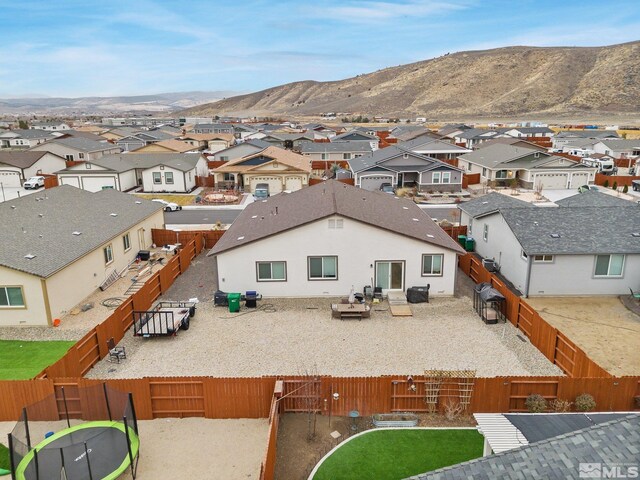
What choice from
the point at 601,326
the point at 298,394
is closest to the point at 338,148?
the point at 601,326

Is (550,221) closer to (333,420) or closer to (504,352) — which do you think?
(504,352)

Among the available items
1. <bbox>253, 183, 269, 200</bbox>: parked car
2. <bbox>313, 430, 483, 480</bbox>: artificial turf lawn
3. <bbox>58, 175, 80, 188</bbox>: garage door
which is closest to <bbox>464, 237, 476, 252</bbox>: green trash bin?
<bbox>313, 430, 483, 480</bbox>: artificial turf lawn

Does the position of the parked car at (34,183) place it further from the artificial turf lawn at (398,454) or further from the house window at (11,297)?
the artificial turf lawn at (398,454)

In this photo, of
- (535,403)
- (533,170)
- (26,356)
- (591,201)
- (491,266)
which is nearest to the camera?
(535,403)

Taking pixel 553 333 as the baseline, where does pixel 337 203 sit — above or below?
above

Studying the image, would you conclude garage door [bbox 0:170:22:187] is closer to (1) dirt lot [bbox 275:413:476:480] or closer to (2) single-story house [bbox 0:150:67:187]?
(2) single-story house [bbox 0:150:67:187]

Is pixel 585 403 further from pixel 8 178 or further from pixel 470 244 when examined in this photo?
pixel 8 178

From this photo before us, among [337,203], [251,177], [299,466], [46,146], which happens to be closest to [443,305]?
[337,203]
